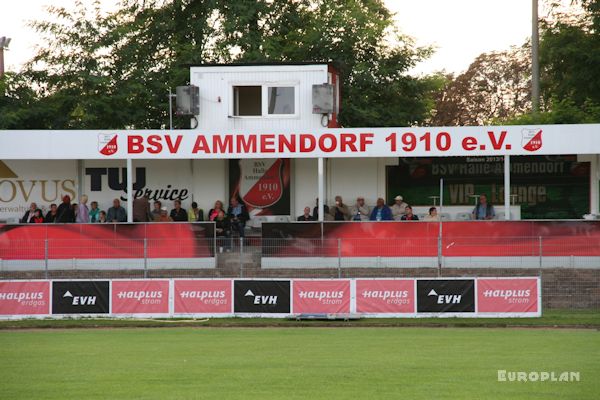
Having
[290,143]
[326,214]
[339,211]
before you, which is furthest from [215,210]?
[339,211]

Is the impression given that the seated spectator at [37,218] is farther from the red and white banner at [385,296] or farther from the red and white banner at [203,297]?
the red and white banner at [385,296]

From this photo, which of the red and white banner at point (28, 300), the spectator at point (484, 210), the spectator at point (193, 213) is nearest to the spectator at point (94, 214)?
the spectator at point (193, 213)

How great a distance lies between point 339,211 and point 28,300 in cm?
944

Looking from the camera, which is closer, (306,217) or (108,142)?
(306,217)

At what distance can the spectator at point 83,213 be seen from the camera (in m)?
32.7

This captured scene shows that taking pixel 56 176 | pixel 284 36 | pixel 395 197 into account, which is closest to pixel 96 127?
pixel 284 36

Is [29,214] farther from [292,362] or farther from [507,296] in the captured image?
[292,362]

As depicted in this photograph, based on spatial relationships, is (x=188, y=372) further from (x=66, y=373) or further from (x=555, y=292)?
(x=555, y=292)

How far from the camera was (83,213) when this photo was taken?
32656mm

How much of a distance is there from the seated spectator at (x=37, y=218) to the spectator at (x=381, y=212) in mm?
9627

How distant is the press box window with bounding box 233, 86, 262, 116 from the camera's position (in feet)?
114

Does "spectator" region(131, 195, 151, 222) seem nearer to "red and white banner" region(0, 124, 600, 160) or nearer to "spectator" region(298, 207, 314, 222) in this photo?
"red and white banner" region(0, 124, 600, 160)

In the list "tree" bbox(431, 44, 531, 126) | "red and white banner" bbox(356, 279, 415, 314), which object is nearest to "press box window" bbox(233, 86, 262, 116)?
"red and white banner" bbox(356, 279, 415, 314)

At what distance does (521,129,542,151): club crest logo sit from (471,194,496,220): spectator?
1.92m
